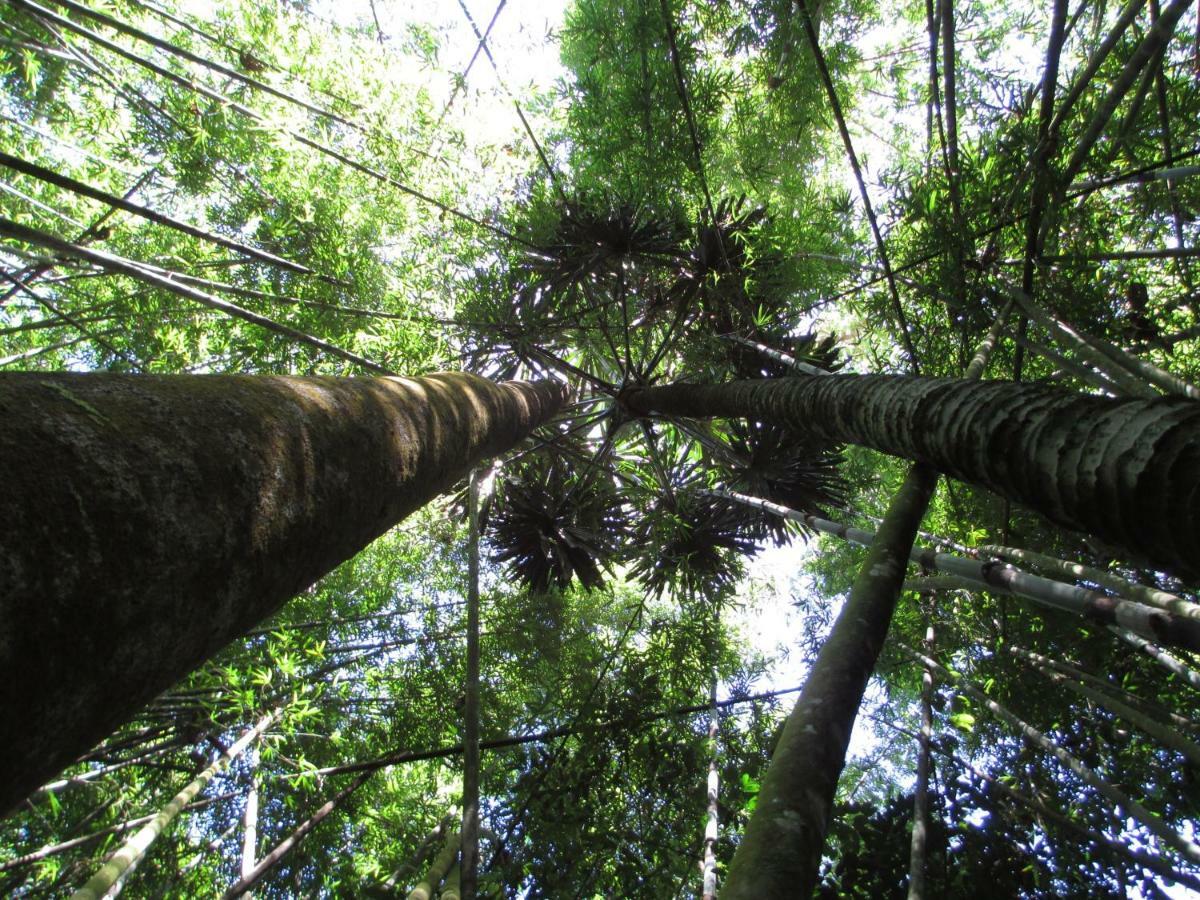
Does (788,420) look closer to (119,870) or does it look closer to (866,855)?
(866,855)

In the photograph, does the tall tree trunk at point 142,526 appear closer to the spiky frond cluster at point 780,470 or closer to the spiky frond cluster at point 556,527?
the spiky frond cluster at point 556,527

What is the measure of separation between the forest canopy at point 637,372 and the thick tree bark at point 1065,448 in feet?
0.09

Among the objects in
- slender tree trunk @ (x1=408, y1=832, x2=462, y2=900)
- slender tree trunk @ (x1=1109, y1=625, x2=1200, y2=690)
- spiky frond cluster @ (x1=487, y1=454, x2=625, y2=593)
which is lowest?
slender tree trunk @ (x1=408, y1=832, x2=462, y2=900)

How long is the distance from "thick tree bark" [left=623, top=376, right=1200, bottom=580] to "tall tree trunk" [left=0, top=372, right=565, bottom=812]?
134 cm

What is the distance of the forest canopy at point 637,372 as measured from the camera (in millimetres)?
2422

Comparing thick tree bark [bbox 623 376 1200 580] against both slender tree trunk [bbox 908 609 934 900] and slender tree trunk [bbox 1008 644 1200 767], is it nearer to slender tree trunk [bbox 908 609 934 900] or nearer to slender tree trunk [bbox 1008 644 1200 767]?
slender tree trunk [bbox 1008 644 1200 767]

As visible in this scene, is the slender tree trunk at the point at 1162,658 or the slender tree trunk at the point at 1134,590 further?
the slender tree trunk at the point at 1162,658

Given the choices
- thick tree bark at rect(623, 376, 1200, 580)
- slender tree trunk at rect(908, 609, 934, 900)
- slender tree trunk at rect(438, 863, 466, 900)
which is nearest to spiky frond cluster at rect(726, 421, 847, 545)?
slender tree trunk at rect(908, 609, 934, 900)

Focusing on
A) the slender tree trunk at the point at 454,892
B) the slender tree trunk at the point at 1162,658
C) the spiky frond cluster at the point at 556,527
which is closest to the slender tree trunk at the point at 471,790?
the slender tree trunk at the point at 454,892

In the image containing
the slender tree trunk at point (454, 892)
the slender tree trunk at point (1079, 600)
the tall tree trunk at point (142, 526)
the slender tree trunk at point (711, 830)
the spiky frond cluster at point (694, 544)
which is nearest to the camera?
the tall tree trunk at point (142, 526)

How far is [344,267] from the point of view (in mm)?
4254

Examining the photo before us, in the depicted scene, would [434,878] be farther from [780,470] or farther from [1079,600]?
[780,470]

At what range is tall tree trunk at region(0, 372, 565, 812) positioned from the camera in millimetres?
602

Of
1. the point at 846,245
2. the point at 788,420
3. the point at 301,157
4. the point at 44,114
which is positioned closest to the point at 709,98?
the point at 846,245
